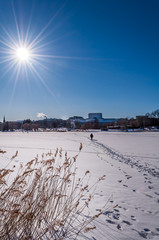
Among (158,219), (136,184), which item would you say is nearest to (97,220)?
(158,219)

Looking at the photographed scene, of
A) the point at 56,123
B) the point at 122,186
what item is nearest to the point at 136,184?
the point at 122,186

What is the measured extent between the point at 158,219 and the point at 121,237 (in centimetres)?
114

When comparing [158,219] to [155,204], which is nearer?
[158,219]

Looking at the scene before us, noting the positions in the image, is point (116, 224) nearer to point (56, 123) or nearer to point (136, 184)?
point (136, 184)

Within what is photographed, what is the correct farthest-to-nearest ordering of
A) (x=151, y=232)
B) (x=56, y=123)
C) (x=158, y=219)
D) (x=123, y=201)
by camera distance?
(x=56, y=123) → (x=123, y=201) → (x=158, y=219) → (x=151, y=232)

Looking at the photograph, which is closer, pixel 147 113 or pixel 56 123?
pixel 147 113

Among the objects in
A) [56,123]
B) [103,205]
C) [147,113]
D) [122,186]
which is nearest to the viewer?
[103,205]

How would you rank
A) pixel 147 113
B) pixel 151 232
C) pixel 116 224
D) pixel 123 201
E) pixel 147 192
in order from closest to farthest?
1. pixel 151 232
2. pixel 116 224
3. pixel 123 201
4. pixel 147 192
5. pixel 147 113

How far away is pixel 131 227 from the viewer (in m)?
2.69

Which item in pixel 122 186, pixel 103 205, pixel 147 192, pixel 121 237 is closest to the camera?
pixel 121 237

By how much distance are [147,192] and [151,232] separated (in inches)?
77.2

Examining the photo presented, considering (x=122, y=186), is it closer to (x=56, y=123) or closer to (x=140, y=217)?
(x=140, y=217)

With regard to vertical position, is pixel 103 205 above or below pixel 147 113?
below

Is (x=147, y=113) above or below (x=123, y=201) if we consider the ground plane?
above
